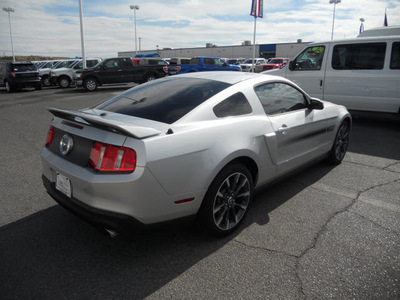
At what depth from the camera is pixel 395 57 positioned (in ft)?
23.7

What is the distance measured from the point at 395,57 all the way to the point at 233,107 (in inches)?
244

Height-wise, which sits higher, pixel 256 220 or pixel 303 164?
pixel 303 164

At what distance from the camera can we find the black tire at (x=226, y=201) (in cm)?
269

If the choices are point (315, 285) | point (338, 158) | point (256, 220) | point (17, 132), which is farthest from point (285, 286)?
point (17, 132)

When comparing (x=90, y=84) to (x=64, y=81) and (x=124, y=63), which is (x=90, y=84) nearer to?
(x=124, y=63)

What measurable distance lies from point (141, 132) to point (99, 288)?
117cm

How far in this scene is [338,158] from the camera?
4.95m

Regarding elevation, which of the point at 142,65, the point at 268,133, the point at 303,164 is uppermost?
the point at 142,65

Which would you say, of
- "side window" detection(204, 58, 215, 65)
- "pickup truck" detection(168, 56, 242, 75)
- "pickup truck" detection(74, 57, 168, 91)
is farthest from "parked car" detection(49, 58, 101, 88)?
"side window" detection(204, 58, 215, 65)

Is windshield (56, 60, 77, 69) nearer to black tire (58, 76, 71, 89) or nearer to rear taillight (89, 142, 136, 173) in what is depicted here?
black tire (58, 76, 71, 89)

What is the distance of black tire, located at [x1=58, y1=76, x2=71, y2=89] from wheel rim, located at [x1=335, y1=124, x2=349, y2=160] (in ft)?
61.3

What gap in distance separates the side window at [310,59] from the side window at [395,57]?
A: 1601 mm

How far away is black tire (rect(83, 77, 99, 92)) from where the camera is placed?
17.2 metres

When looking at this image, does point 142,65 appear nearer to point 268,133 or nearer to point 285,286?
point 268,133
